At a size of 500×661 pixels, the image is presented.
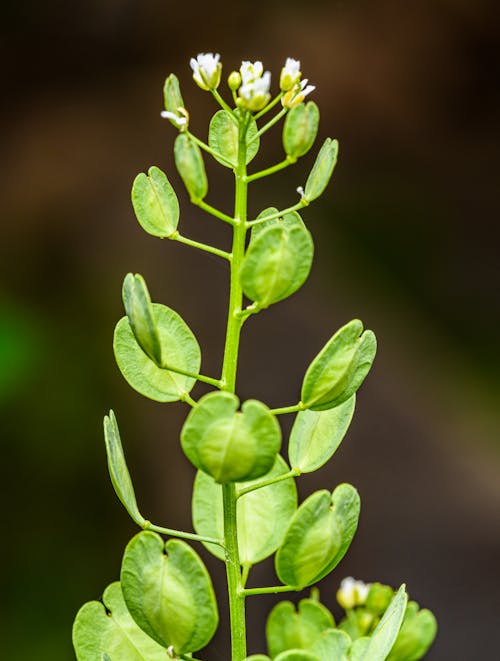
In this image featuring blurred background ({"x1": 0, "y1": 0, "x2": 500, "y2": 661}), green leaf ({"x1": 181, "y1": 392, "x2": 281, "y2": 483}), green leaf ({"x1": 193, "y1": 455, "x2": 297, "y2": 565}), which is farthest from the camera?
blurred background ({"x1": 0, "y1": 0, "x2": 500, "y2": 661})

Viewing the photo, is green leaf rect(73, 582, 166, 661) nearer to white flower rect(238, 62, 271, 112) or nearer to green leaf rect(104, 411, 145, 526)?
green leaf rect(104, 411, 145, 526)

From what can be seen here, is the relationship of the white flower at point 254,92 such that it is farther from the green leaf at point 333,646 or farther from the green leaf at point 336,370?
the green leaf at point 333,646

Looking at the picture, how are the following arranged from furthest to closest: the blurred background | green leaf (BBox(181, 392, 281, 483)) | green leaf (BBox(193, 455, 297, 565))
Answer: the blurred background, green leaf (BBox(193, 455, 297, 565)), green leaf (BBox(181, 392, 281, 483))

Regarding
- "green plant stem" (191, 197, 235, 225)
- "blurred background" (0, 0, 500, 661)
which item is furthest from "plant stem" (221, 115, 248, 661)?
"blurred background" (0, 0, 500, 661)

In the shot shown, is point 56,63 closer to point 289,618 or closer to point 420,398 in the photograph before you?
A: point 420,398

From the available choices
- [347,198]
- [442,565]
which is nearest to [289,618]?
[442,565]

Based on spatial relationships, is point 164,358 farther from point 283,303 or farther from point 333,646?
point 283,303

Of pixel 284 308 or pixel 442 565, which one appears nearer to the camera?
pixel 442 565
